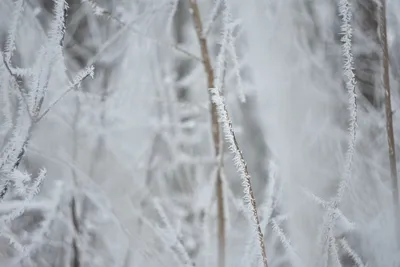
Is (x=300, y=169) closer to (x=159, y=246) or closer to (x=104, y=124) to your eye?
(x=159, y=246)

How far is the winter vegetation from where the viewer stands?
3.15 feet

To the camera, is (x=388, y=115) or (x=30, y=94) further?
(x=388, y=115)

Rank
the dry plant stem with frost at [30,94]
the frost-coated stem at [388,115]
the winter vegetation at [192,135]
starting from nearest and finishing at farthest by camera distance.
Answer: the dry plant stem with frost at [30,94] → the frost-coated stem at [388,115] → the winter vegetation at [192,135]

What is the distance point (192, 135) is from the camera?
1112 millimetres

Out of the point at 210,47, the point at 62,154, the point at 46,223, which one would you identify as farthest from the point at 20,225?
the point at 210,47

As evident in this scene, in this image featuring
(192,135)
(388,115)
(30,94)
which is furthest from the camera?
(192,135)

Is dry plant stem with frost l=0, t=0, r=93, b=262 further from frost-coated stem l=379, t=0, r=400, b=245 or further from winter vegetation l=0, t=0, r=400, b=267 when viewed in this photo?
frost-coated stem l=379, t=0, r=400, b=245

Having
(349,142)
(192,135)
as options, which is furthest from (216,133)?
(192,135)

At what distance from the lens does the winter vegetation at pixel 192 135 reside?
96 cm

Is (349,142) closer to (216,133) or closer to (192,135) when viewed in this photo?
(216,133)

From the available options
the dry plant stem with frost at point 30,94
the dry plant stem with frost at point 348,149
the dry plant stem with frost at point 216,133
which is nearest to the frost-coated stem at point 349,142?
the dry plant stem with frost at point 348,149

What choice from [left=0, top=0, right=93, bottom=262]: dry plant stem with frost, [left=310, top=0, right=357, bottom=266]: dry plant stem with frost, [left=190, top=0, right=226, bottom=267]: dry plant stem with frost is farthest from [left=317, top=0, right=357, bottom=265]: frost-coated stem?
[left=0, top=0, right=93, bottom=262]: dry plant stem with frost

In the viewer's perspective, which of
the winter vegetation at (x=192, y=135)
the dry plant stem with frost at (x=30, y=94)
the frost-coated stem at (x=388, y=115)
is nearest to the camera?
the dry plant stem with frost at (x=30, y=94)

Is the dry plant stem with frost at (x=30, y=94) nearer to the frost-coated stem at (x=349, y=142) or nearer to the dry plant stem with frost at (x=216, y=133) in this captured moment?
the dry plant stem with frost at (x=216, y=133)
